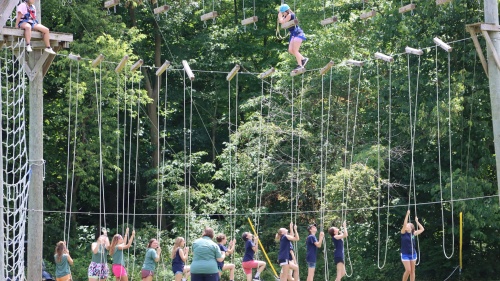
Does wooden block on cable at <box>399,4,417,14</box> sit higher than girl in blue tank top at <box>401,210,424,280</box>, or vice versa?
wooden block on cable at <box>399,4,417,14</box>

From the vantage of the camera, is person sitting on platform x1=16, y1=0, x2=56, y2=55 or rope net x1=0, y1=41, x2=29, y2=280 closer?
rope net x1=0, y1=41, x2=29, y2=280

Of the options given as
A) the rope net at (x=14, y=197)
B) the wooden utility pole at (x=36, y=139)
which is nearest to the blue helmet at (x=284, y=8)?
the wooden utility pole at (x=36, y=139)

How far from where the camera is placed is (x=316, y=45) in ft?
83.0

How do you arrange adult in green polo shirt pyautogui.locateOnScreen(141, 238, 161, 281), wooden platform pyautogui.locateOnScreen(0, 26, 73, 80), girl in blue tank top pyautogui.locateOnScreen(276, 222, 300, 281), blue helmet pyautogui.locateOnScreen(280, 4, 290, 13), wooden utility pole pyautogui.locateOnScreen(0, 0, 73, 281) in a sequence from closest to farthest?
wooden platform pyautogui.locateOnScreen(0, 26, 73, 80) → wooden utility pole pyautogui.locateOnScreen(0, 0, 73, 281) → adult in green polo shirt pyautogui.locateOnScreen(141, 238, 161, 281) → blue helmet pyautogui.locateOnScreen(280, 4, 290, 13) → girl in blue tank top pyautogui.locateOnScreen(276, 222, 300, 281)

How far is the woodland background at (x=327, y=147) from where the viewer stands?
74.5 feet

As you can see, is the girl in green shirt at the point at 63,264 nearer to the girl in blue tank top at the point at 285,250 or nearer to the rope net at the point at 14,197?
the rope net at the point at 14,197

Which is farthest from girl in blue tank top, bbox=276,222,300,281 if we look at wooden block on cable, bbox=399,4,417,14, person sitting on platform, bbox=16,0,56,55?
person sitting on platform, bbox=16,0,56,55

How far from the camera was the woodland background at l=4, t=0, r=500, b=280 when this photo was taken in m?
22.7

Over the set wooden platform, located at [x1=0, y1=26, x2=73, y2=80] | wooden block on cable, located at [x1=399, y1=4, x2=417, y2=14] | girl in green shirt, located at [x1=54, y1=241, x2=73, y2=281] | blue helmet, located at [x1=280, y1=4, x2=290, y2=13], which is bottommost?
girl in green shirt, located at [x1=54, y1=241, x2=73, y2=281]

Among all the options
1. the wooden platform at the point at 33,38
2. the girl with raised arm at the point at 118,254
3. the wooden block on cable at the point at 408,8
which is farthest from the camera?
the girl with raised arm at the point at 118,254

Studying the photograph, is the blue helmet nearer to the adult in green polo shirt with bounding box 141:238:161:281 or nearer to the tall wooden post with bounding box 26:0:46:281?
the tall wooden post with bounding box 26:0:46:281

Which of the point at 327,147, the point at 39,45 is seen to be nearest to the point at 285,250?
the point at 39,45

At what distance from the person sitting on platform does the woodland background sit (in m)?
7.58

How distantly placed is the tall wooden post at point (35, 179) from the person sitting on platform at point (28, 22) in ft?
0.60
